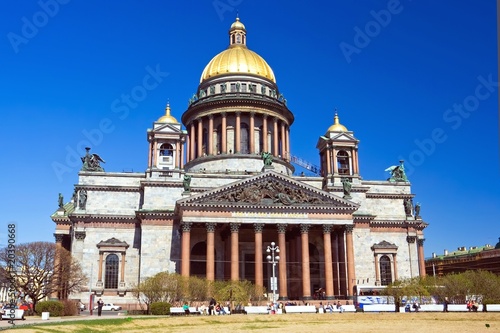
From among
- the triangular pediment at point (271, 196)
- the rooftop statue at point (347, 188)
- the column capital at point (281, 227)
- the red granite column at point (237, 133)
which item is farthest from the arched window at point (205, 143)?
the column capital at point (281, 227)

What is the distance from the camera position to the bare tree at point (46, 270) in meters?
55.8

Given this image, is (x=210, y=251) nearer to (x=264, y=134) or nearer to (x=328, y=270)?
(x=328, y=270)

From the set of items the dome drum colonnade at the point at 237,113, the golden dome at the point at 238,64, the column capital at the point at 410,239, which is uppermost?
the golden dome at the point at 238,64

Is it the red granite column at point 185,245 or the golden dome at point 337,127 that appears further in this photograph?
the golden dome at point 337,127

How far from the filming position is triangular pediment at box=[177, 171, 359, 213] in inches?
2426

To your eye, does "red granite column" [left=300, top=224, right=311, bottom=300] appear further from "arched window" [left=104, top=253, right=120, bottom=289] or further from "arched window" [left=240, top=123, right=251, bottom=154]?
"arched window" [left=104, top=253, right=120, bottom=289]

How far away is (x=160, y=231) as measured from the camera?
212 feet

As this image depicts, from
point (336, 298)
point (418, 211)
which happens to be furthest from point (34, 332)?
point (418, 211)

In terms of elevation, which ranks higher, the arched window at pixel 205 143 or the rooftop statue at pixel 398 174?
the arched window at pixel 205 143

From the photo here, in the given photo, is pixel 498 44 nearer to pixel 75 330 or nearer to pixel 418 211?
Result: pixel 75 330

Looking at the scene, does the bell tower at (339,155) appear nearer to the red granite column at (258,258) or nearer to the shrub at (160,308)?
the red granite column at (258,258)

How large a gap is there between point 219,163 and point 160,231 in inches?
663

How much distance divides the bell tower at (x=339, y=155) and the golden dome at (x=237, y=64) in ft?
58.5

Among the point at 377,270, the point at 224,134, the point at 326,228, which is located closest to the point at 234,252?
the point at 326,228
